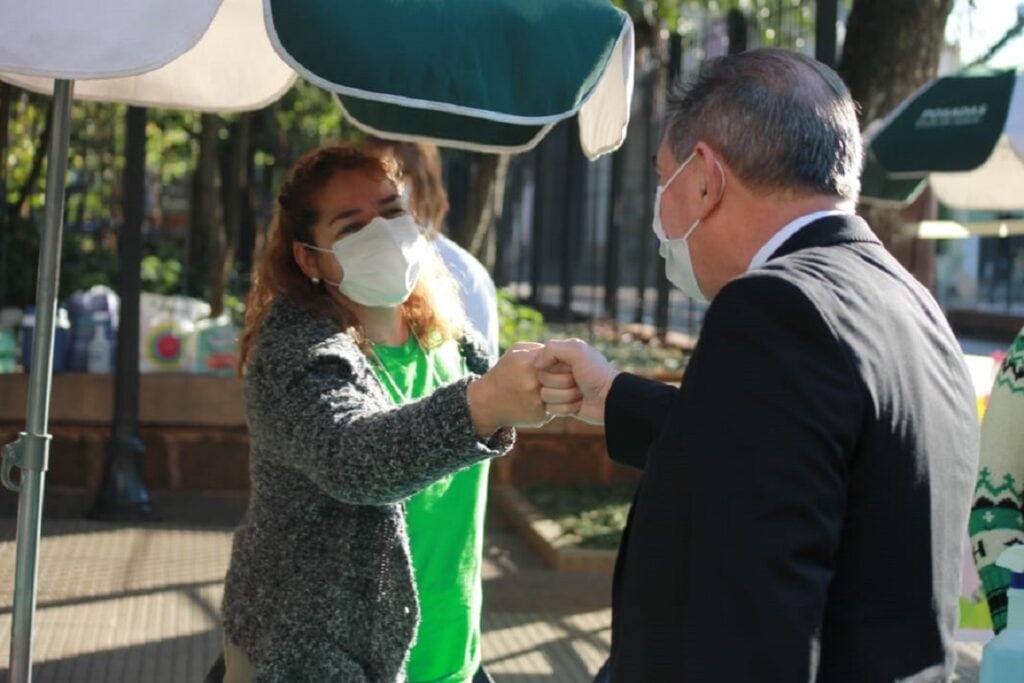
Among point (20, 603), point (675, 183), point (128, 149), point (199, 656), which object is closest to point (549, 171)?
point (128, 149)

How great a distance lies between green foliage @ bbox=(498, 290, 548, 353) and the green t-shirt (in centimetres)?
682


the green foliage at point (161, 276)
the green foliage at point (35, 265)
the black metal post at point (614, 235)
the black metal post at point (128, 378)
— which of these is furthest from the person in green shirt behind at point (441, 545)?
the green foliage at point (161, 276)

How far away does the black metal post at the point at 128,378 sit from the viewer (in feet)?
28.5

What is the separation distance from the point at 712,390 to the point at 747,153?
37 centimetres

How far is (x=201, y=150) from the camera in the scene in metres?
14.0

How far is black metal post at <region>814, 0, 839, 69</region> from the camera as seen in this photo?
24.7ft

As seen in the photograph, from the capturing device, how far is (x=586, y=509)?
29.2 ft

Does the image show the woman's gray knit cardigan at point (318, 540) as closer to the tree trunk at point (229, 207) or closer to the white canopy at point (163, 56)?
the white canopy at point (163, 56)

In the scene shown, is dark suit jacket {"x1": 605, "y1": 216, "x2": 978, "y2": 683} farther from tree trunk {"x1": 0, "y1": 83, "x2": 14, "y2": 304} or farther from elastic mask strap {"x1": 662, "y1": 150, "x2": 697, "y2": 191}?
tree trunk {"x1": 0, "y1": 83, "x2": 14, "y2": 304}

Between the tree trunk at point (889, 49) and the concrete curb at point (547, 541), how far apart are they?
2.33 metres

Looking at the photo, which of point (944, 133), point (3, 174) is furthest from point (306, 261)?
point (3, 174)

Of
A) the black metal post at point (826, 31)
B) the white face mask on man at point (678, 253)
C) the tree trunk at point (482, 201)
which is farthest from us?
the tree trunk at point (482, 201)

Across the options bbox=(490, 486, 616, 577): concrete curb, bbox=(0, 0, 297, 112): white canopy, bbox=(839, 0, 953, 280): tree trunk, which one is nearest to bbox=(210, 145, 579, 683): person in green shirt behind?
bbox=(0, 0, 297, 112): white canopy

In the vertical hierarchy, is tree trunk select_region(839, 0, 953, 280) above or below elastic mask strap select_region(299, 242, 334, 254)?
above
